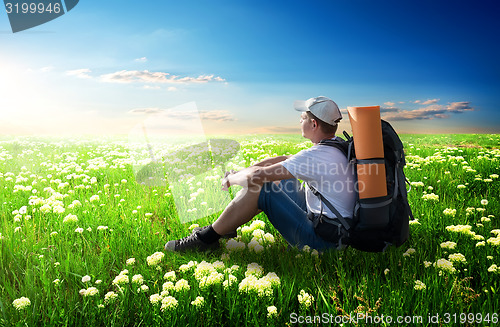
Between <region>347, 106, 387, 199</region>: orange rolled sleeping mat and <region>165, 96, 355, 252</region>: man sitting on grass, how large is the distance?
179mm

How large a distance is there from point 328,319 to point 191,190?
487 centimetres

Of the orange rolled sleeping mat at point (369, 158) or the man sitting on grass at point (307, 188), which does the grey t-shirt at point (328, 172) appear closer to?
the man sitting on grass at point (307, 188)

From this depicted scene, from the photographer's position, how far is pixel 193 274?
335 centimetres

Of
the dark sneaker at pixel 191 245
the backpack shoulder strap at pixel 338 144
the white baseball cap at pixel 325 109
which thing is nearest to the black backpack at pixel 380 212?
the backpack shoulder strap at pixel 338 144

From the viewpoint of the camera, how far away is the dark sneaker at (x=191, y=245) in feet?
13.7

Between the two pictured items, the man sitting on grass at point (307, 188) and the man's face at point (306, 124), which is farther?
the man's face at point (306, 124)

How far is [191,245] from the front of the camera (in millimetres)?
4195

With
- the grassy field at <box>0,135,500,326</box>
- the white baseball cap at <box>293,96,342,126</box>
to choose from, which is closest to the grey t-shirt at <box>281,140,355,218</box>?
the white baseball cap at <box>293,96,342,126</box>

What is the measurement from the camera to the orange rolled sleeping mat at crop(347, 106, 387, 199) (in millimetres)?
3211

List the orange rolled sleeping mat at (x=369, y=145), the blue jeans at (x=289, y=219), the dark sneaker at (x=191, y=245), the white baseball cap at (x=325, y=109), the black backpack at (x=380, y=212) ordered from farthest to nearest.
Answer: the dark sneaker at (x=191, y=245), the blue jeans at (x=289, y=219), the white baseball cap at (x=325, y=109), the black backpack at (x=380, y=212), the orange rolled sleeping mat at (x=369, y=145)

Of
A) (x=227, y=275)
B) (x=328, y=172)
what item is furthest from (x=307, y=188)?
(x=227, y=275)

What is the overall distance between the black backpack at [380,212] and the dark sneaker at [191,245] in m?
1.40

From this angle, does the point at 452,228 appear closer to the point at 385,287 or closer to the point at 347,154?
the point at 385,287

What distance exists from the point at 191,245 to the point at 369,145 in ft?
7.74
